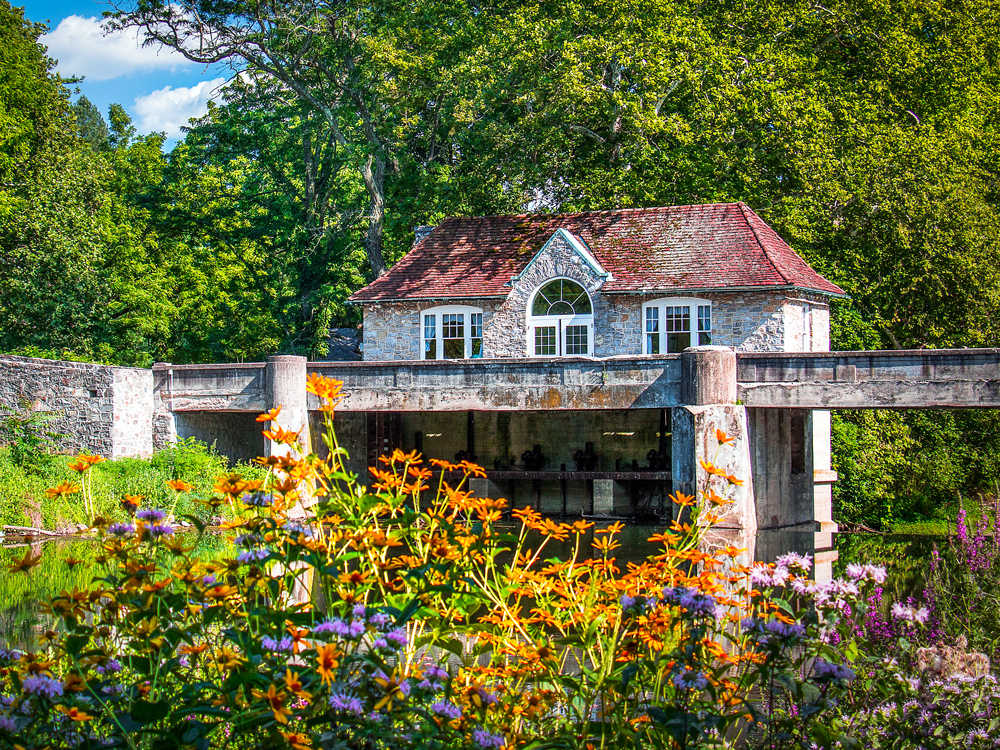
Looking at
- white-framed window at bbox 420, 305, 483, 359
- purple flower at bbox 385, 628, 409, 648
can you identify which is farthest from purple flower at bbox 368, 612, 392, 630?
white-framed window at bbox 420, 305, 483, 359

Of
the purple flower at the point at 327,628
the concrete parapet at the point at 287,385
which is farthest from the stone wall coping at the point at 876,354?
the purple flower at the point at 327,628

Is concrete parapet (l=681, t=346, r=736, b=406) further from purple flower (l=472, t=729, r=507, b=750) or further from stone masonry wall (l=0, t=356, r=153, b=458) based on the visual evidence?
purple flower (l=472, t=729, r=507, b=750)

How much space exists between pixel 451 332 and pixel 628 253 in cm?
517

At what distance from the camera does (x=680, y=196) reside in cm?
2950

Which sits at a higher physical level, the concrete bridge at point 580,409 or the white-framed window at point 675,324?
the white-framed window at point 675,324

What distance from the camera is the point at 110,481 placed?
2092 cm

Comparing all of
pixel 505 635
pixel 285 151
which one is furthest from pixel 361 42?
pixel 505 635

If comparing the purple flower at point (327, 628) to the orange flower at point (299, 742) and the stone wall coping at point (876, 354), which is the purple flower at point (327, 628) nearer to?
the orange flower at point (299, 742)

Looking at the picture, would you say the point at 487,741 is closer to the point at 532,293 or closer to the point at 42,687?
the point at 42,687

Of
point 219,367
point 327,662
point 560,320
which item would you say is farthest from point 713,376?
point 327,662

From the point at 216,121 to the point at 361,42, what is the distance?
10455 mm

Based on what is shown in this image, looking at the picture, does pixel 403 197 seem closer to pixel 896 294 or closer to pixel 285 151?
pixel 285 151

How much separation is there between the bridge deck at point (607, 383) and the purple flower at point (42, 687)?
17510mm

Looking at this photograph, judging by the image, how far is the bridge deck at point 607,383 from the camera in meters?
18.6
